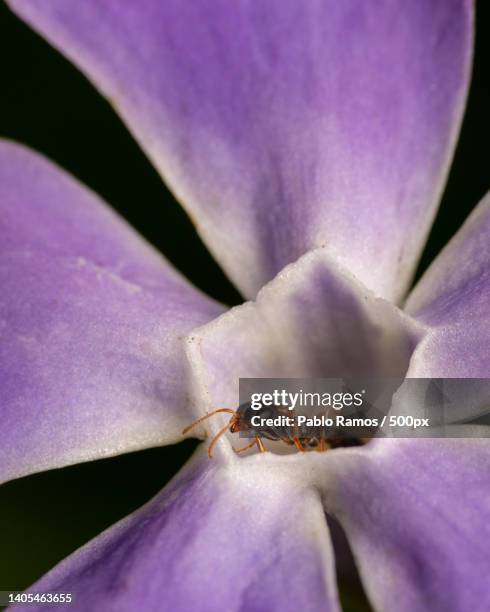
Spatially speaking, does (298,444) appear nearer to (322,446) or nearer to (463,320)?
(322,446)

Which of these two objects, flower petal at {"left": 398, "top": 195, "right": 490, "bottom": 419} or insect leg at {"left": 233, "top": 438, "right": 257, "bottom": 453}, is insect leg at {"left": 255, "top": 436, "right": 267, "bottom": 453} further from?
flower petal at {"left": 398, "top": 195, "right": 490, "bottom": 419}

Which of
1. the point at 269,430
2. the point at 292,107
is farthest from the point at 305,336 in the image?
the point at 292,107

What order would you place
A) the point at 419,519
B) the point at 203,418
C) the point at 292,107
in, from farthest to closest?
the point at 292,107, the point at 203,418, the point at 419,519

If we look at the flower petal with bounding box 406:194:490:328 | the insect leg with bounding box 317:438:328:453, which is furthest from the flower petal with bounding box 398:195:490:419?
the insect leg with bounding box 317:438:328:453

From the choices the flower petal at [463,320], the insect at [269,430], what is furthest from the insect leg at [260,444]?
the flower petal at [463,320]

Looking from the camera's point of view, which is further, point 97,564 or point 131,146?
point 131,146

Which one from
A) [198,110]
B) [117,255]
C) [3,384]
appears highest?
[198,110]

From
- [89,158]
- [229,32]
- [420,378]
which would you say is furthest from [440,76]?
[89,158]

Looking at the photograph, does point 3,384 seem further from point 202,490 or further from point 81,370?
point 202,490

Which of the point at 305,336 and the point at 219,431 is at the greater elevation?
the point at 305,336
